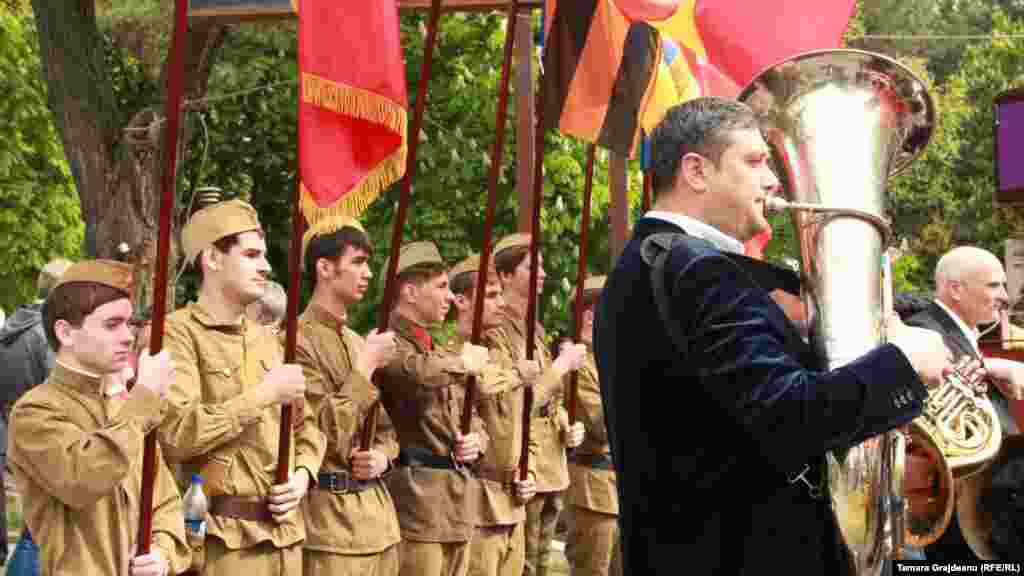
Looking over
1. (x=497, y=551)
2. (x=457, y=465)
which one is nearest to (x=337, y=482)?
(x=457, y=465)

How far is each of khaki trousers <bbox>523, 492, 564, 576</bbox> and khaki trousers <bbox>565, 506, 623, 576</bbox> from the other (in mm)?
156

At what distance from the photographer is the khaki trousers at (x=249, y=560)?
6152 mm

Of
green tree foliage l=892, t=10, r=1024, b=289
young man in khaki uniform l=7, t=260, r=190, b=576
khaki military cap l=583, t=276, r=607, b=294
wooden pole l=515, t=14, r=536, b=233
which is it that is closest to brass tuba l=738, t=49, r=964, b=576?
young man in khaki uniform l=7, t=260, r=190, b=576

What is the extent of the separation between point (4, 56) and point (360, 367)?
46.6 ft

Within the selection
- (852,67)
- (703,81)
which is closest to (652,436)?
(852,67)

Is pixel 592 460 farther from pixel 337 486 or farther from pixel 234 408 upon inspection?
pixel 234 408

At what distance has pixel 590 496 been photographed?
1050cm

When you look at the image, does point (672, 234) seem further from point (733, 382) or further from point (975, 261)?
point (975, 261)

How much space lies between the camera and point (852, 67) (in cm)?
441

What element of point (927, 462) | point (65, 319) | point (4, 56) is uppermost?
point (4, 56)

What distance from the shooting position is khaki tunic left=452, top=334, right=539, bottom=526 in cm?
872

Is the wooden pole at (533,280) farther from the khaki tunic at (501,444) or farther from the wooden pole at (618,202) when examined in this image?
the wooden pole at (618,202)

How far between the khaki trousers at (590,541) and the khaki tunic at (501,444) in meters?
1.31

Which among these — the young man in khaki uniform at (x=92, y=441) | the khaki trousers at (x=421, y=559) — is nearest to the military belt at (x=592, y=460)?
the khaki trousers at (x=421, y=559)
